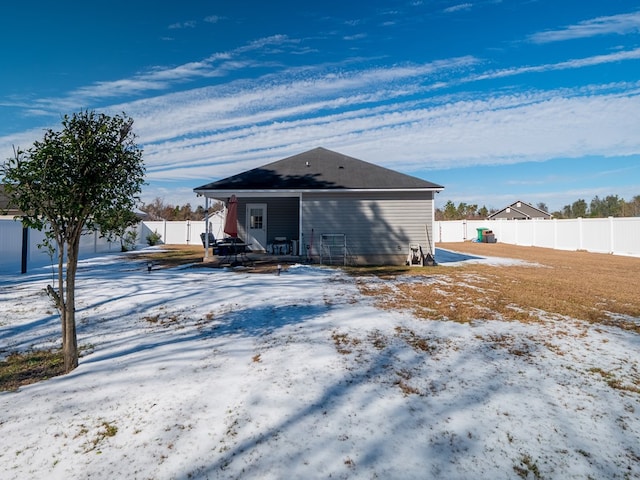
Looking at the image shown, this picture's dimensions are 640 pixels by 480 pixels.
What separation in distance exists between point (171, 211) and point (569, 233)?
3931 centimetres

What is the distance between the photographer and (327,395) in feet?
10.9

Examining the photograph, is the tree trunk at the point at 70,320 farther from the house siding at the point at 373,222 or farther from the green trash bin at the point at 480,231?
the green trash bin at the point at 480,231

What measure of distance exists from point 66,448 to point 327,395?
2.12m

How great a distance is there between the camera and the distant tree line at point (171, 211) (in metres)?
40.0

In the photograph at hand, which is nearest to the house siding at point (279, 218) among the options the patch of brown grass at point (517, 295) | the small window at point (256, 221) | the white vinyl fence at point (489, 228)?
the small window at point (256, 221)

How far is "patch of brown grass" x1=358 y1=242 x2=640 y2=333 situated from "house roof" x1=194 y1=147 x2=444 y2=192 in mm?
3810

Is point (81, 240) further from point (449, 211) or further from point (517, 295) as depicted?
point (449, 211)

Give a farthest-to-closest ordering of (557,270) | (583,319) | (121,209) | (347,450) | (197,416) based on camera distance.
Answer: (557,270) < (583,319) < (121,209) < (197,416) < (347,450)

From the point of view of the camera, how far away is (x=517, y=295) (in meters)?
7.73

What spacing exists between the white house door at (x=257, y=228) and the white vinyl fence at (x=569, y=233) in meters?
18.8

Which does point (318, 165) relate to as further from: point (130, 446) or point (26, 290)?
point (130, 446)

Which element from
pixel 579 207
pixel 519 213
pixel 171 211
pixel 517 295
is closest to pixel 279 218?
pixel 517 295

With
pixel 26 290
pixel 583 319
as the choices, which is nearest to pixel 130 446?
pixel 583 319

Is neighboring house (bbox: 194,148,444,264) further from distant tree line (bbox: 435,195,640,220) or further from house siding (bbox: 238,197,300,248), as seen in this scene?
distant tree line (bbox: 435,195,640,220)
